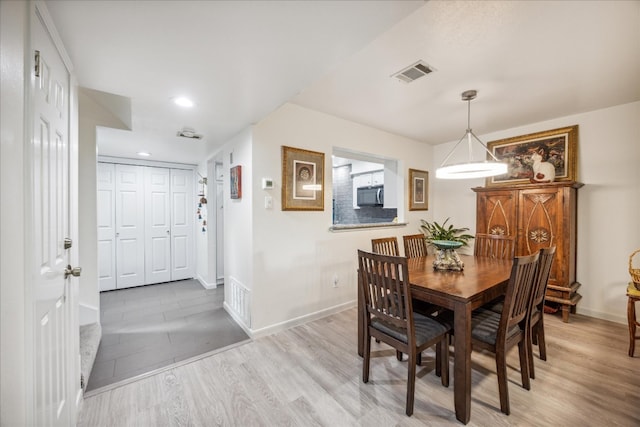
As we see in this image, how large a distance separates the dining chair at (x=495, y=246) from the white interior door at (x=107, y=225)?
17.5ft

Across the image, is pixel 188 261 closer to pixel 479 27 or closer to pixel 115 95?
pixel 115 95

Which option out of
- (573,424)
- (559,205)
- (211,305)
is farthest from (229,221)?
(559,205)

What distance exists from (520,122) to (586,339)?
257 centimetres

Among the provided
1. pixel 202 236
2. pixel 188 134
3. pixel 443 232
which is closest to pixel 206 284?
pixel 202 236

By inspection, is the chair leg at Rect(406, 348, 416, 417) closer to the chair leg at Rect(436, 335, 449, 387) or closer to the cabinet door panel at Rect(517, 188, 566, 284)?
the chair leg at Rect(436, 335, 449, 387)

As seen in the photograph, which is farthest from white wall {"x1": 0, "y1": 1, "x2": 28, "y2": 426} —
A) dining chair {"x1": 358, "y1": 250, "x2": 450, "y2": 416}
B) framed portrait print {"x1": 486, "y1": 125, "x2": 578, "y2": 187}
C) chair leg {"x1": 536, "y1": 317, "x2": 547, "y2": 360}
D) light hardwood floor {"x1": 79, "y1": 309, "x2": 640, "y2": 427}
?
framed portrait print {"x1": 486, "y1": 125, "x2": 578, "y2": 187}

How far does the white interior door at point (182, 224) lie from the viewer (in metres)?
4.63

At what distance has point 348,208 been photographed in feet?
18.0

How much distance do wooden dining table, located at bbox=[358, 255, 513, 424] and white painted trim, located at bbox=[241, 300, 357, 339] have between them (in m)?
0.81

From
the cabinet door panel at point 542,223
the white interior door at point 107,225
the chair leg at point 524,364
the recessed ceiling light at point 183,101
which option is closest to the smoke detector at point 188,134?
the recessed ceiling light at point 183,101

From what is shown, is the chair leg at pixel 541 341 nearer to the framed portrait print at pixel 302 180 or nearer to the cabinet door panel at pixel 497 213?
the cabinet door panel at pixel 497 213

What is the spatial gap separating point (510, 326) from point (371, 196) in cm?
319

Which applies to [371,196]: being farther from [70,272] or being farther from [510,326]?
[70,272]

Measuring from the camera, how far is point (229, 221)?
3219mm
